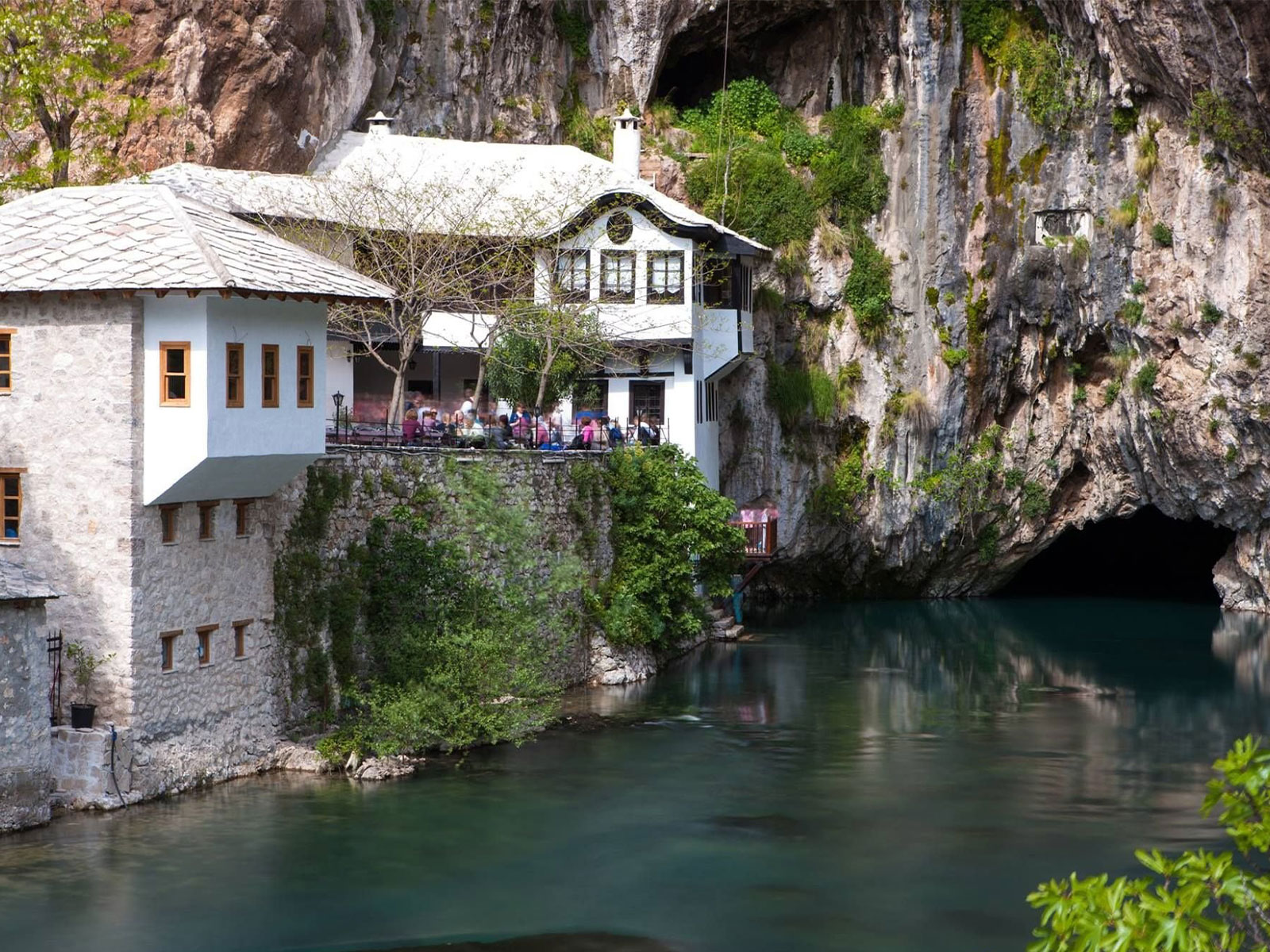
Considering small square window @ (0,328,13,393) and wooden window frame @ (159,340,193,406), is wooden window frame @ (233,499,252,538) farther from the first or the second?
small square window @ (0,328,13,393)

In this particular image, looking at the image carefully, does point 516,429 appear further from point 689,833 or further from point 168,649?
point 689,833

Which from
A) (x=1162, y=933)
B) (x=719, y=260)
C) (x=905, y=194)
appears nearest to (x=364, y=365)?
(x=719, y=260)

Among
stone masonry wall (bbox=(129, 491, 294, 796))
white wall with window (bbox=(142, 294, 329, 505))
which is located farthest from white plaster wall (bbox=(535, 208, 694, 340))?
white wall with window (bbox=(142, 294, 329, 505))

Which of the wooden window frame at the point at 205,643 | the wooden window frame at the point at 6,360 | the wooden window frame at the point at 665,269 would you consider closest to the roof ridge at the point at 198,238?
the wooden window frame at the point at 6,360

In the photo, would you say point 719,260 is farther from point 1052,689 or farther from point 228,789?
point 228,789

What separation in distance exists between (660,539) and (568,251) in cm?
928

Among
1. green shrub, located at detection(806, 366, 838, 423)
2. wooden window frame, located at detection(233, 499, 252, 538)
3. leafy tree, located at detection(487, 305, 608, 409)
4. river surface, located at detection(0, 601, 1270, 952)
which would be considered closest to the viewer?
river surface, located at detection(0, 601, 1270, 952)

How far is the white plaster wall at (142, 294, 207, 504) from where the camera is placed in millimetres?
25469

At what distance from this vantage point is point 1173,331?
159 ft

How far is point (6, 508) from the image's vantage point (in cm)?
2619

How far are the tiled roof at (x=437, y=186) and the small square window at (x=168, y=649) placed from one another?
16.0 m

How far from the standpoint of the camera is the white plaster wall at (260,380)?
25.7m

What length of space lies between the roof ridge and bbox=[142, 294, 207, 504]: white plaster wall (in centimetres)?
62

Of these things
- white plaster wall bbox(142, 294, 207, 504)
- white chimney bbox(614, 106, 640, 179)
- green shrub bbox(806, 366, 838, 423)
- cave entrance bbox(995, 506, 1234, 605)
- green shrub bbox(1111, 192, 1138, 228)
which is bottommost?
cave entrance bbox(995, 506, 1234, 605)
